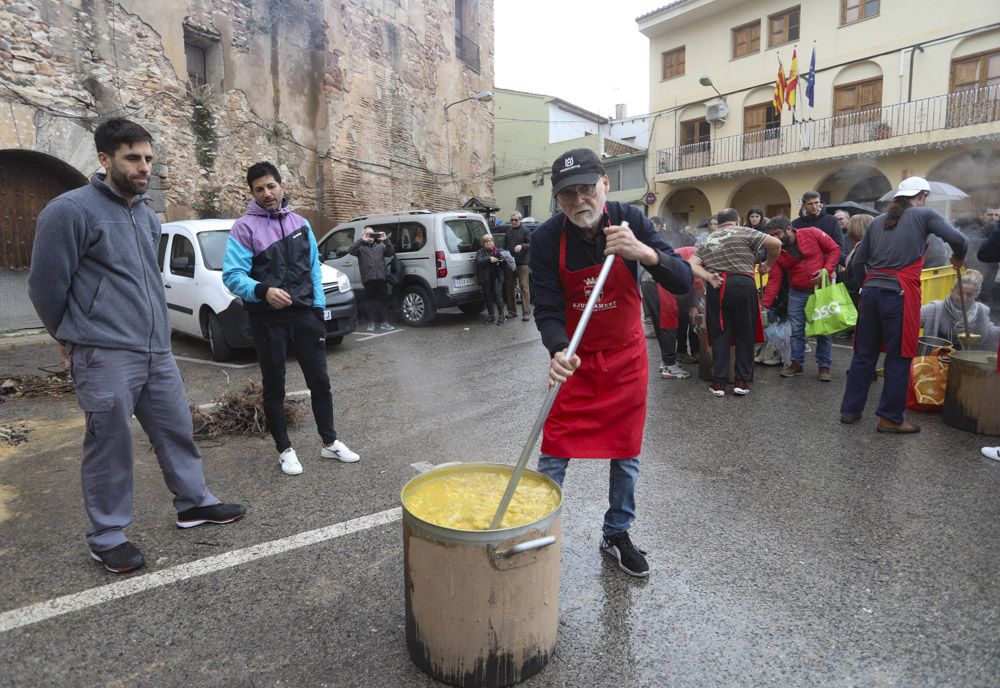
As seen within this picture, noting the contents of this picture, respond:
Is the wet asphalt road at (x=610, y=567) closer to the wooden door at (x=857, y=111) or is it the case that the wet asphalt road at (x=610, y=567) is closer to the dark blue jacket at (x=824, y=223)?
the dark blue jacket at (x=824, y=223)

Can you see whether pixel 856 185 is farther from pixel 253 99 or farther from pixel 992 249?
pixel 992 249

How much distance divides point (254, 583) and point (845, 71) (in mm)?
24047

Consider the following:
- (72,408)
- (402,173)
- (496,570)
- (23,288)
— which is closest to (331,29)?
(402,173)

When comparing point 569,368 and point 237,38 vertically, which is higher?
point 237,38

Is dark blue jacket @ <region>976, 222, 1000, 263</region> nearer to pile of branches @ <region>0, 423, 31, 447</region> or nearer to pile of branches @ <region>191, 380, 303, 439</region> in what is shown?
pile of branches @ <region>191, 380, 303, 439</region>

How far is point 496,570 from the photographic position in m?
2.07

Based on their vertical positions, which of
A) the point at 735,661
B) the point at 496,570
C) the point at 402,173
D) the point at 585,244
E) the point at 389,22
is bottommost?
the point at 735,661

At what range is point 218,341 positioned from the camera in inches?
326

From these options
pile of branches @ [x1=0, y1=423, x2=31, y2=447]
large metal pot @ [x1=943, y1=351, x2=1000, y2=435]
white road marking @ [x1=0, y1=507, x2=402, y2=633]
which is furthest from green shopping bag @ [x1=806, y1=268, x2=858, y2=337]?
pile of branches @ [x1=0, y1=423, x2=31, y2=447]

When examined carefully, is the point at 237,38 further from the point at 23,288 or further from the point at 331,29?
the point at 23,288

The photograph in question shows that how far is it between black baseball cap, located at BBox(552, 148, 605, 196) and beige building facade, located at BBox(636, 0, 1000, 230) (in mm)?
20221

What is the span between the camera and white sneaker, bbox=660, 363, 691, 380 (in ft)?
23.4

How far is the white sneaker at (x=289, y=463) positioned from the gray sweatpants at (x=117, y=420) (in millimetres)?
991

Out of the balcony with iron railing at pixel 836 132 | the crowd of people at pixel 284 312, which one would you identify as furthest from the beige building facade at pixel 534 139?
the crowd of people at pixel 284 312
